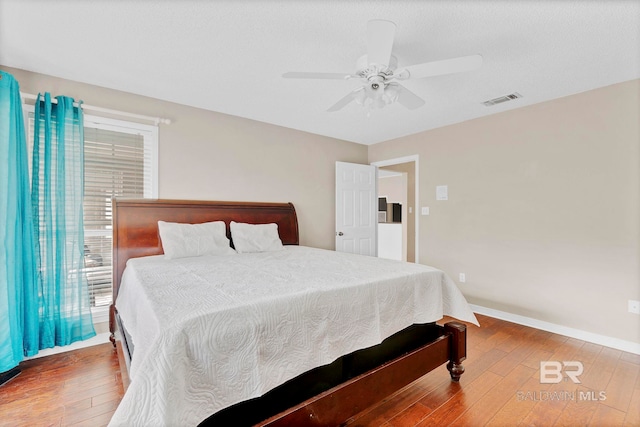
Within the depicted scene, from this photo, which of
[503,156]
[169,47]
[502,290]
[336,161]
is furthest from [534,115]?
[169,47]

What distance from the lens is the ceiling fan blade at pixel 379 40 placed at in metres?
1.55

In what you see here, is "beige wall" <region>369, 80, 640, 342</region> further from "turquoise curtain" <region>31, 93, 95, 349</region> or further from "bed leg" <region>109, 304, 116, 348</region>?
"turquoise curtain" <region>31, 93, 95, 349</region>

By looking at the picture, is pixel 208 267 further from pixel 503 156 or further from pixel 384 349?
pixel 503 156

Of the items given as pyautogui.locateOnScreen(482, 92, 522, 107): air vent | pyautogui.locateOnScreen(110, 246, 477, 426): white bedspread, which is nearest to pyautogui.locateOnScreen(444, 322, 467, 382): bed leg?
pyautogui.locateOnScreen(110, 246, 477, 426): white bedspread

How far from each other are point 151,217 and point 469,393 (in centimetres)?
313

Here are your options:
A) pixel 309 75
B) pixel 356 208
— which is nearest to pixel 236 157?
pixel 309 75

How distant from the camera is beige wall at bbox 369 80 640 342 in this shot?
265 centimetres

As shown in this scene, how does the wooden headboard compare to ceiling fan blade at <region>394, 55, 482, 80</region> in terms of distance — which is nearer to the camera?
ceiling fan blade at <region>394, 55, 482, 80</region>

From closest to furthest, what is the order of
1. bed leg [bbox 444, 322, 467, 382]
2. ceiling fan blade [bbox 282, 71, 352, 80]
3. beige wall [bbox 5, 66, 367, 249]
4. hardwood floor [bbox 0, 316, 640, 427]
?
hardwood floor [bbox 0, 316, 640, 427] → ceiling fan blade [bbox 282, 71, 352, 80] → bed leg [bbox 444, 322, 467, 382] → beige wall [bbox 5, 66, 367, 249]

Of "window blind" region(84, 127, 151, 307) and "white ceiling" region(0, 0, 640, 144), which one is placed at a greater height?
"white ceiling" region(0, 0, 640, 144)

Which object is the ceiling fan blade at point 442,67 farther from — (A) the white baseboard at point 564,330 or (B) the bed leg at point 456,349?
(A) the white baseboard at point 564,330

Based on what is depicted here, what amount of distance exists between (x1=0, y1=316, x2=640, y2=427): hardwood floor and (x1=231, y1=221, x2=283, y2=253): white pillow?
145 centimetres

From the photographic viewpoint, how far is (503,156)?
11.2 ft

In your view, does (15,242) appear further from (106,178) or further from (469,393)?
(469,393)
